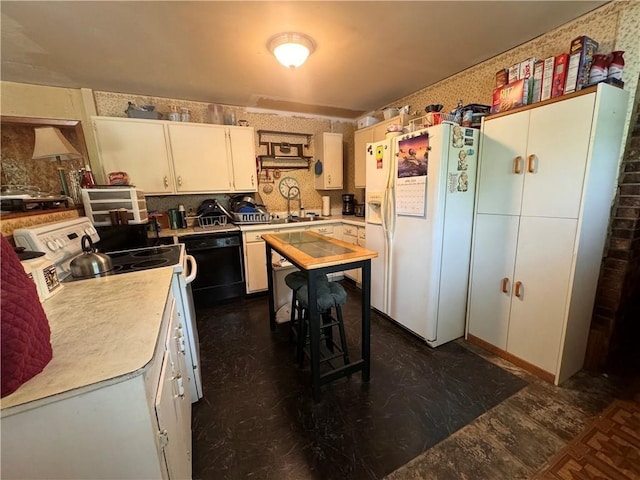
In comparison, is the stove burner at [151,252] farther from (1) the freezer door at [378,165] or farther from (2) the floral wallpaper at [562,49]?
(2) the floral wallpaper at [562,49]

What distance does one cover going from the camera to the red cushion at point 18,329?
53 cm

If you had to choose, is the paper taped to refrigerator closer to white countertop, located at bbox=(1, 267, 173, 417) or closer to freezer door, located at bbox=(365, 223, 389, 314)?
freezer door, located at bbox=(365, 223, 389, 314)

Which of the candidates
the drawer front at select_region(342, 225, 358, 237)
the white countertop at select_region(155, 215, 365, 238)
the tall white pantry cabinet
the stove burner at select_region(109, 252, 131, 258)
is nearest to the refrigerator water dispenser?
the white countertop at select_region(155, 215, 365, 238)

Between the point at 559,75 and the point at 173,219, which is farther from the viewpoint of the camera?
the point at 173,219

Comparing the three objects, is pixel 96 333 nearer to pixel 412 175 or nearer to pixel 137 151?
pixel 412 175

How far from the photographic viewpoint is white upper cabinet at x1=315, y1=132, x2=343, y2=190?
3754mm

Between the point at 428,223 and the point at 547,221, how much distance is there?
729 mm

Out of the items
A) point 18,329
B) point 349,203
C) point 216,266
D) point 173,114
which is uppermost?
point 173,114

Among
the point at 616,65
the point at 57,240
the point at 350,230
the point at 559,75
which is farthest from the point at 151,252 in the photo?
the point at 616,65

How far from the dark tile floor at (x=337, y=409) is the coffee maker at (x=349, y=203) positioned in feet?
7.08

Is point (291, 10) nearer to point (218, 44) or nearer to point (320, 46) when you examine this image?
point (320, 46)

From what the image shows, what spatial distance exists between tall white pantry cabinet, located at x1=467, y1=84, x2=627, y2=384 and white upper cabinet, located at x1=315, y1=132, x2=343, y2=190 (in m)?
2.15

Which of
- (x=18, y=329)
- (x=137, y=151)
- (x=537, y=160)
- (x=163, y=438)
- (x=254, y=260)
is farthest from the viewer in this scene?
(x=254, y=260)

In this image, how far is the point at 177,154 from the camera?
2986mm
